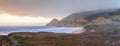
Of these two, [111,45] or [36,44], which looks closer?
[111,45]

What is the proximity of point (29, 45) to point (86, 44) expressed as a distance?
1280 cm

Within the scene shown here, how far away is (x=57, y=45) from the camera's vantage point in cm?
7862

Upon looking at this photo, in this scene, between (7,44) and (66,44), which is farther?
(66,44)

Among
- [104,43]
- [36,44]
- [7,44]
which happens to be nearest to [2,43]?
[7,44]

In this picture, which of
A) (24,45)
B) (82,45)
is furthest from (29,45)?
(82,45)

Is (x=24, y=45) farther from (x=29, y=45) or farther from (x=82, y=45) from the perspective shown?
(x=82, y=45)

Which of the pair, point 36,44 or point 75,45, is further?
point 36,44

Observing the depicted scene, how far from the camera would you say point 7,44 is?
73.8 metres

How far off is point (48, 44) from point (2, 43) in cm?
1131

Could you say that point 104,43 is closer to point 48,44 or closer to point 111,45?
point 111,45

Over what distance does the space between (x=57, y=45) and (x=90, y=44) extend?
24.3 feet

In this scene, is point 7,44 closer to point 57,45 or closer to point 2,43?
point 2,43

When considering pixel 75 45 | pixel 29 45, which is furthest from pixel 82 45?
pixel 29 45

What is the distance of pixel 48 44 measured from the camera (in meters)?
81.9
